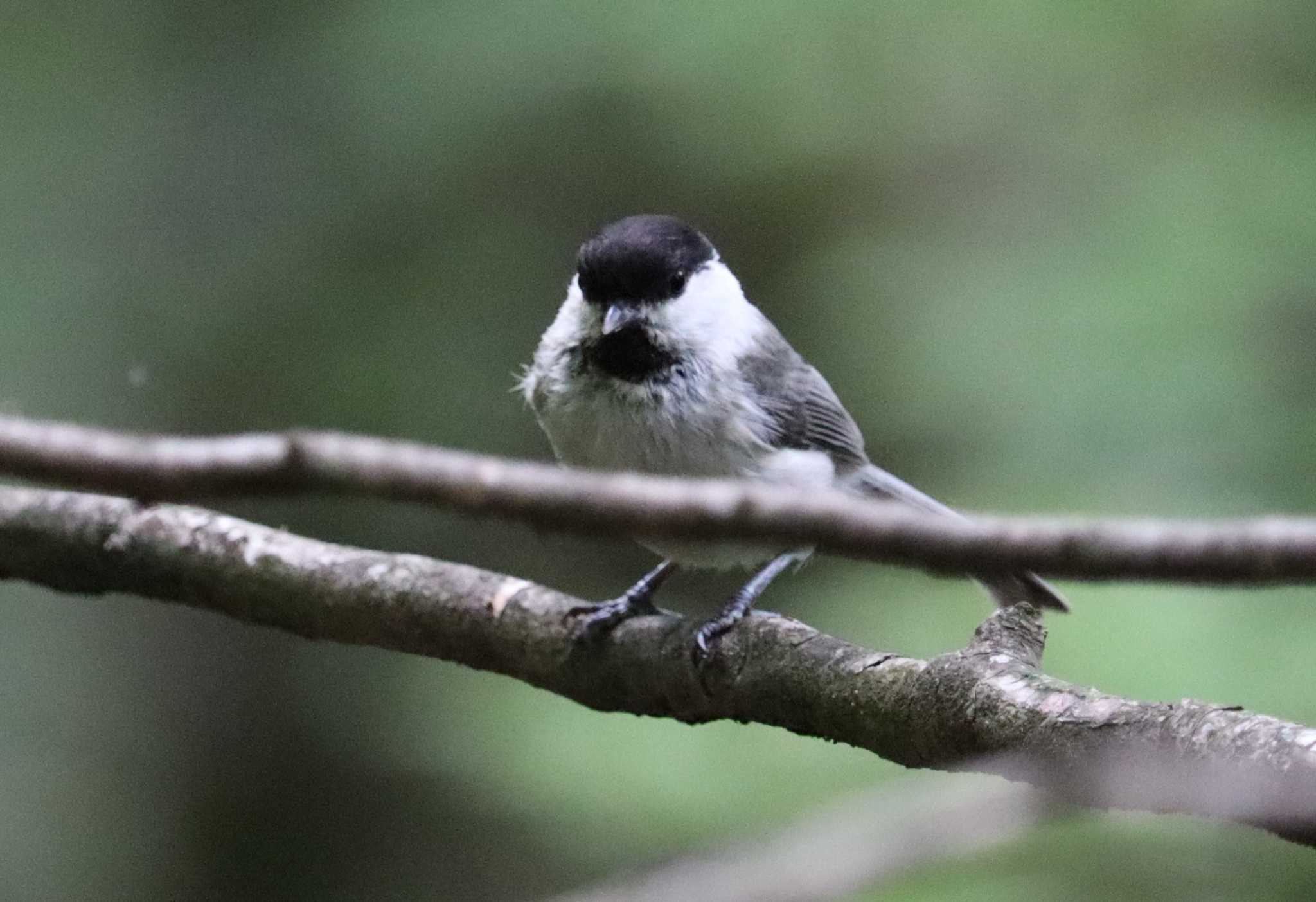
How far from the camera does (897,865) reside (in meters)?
1.01

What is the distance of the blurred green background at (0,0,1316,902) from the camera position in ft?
10.00

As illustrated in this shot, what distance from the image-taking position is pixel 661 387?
2.48 meters

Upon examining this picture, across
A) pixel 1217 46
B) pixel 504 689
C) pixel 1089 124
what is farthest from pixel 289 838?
pixel 1217 46

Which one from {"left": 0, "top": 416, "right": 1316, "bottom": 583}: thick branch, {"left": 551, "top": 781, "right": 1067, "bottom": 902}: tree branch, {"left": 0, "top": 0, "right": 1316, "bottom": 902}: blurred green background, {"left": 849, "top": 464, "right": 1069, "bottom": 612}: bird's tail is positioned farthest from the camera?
{"left": 0, "top": 0, "right": 1316, "bottom": 902}: blurred green background

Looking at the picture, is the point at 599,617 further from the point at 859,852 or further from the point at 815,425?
the point at 859,852

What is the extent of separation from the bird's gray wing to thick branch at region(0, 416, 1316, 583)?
186 cm

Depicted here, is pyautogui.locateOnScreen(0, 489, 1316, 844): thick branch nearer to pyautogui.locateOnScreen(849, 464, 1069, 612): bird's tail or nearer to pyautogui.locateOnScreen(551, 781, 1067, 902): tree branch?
pyautogui.locateOnScreen(551, 781, 1067, 902): tree branch

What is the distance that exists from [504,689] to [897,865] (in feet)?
8.17

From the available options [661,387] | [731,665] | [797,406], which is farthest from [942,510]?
[731,665]

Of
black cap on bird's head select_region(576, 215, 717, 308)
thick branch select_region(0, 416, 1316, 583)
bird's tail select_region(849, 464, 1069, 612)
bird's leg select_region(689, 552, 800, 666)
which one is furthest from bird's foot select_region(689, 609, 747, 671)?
thick branch select_region(0, 416, 1316, 583)

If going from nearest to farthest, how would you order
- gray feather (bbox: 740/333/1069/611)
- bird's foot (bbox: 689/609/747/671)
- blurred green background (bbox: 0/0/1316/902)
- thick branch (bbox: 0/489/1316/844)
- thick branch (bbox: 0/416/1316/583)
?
thick branch (bbox: 0/416/1316/583)
thick branch (bbox: 0/489/1316/844)
bird's foot (bbox: 689/609/747/671)
gray feather (bbox: 740/333/1069/611)
blurred green background (bbox: 0/0/1316/902)

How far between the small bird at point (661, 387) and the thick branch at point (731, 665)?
0.54 feet

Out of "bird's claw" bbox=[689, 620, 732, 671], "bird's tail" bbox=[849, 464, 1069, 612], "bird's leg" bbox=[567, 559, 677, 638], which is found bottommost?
"bird's claw" bbox=[689, 620, 732, 671]

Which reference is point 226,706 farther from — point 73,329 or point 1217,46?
point 1217,46
